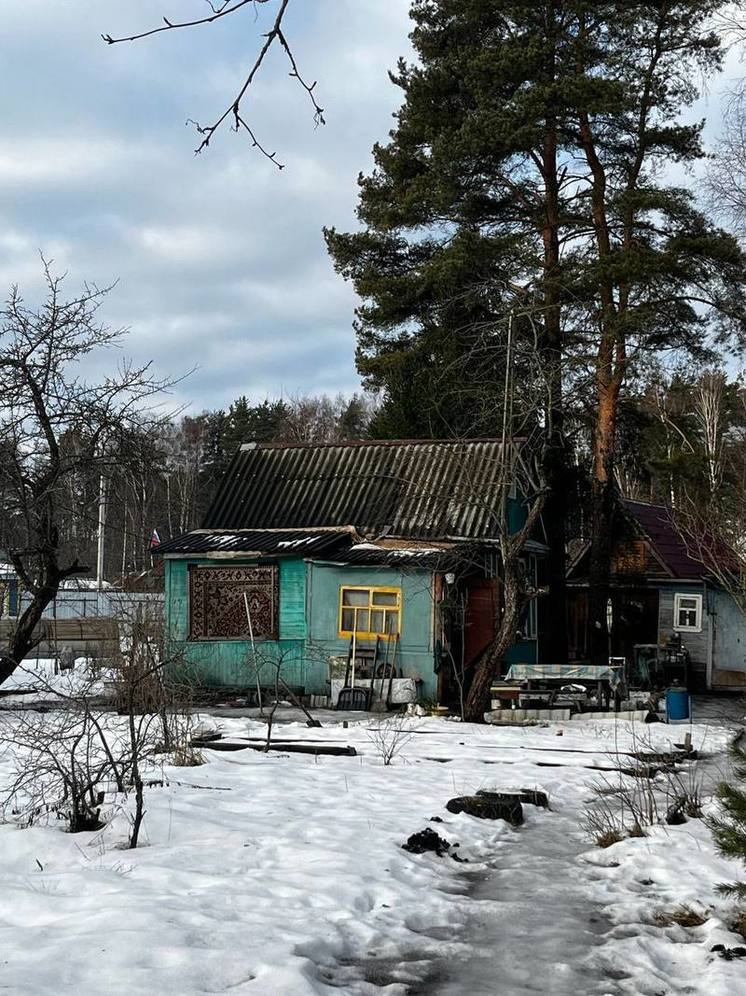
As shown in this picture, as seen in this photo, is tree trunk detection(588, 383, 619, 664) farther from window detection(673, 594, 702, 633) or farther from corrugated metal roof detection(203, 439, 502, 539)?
window detection(673, 594, 702, 633)

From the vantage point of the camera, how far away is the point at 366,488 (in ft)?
73.2

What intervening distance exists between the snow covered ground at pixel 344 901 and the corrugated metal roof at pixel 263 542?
400 inches

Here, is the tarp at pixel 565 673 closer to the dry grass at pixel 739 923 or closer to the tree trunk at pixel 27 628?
the tree trunk at pixel 27 628

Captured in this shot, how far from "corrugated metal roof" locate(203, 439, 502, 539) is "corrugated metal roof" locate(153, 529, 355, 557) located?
341 mm

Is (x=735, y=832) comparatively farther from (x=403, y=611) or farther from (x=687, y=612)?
(x=687, y=612)

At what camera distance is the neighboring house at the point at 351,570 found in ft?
64.2

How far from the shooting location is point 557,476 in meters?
23.2

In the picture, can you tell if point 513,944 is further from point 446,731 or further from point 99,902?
point 446,731

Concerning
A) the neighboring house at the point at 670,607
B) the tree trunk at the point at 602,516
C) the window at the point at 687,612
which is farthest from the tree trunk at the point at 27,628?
the window at the point at 687,612

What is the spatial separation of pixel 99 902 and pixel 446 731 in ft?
32.9

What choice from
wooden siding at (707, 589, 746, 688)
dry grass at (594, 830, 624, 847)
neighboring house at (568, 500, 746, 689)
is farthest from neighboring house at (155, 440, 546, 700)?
dry grass at (594, 830, 624, 847)

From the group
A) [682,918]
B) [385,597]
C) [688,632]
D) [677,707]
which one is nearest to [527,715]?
[677,707]

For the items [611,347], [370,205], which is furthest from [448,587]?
[370,205]

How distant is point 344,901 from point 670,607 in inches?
841
